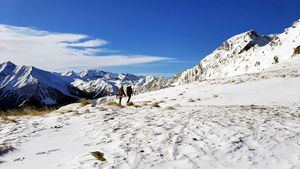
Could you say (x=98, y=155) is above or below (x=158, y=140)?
below

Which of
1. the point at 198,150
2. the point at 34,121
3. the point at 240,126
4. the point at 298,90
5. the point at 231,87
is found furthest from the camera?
the point at 231,87

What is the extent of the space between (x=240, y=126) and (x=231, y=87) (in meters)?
19.0

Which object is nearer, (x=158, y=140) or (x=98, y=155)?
(x=98, y=155)

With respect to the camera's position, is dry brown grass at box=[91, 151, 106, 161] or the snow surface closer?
the snow surface

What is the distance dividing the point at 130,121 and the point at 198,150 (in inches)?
220

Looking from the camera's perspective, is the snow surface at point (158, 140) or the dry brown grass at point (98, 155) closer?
the snow surface at point (158, 140)

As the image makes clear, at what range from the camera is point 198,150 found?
38.2 ft

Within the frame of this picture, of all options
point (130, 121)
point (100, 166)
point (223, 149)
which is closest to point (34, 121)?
point (130, 121)

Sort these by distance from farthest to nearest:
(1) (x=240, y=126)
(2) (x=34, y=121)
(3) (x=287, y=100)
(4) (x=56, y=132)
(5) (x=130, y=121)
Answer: (3) (x=287, y=100)
(2) (x=34, y=121)
(5) (x=130, y=121)
(4) (x=56, y=132)
(1) (x=240, y=126)

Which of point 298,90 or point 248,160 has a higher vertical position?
point 298,90

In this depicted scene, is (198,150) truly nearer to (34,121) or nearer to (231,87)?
(34,121)

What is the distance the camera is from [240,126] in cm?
1445

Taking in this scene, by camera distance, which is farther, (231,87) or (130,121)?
(231,87)

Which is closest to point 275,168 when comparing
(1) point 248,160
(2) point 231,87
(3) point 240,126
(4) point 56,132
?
(1) point 248,160
